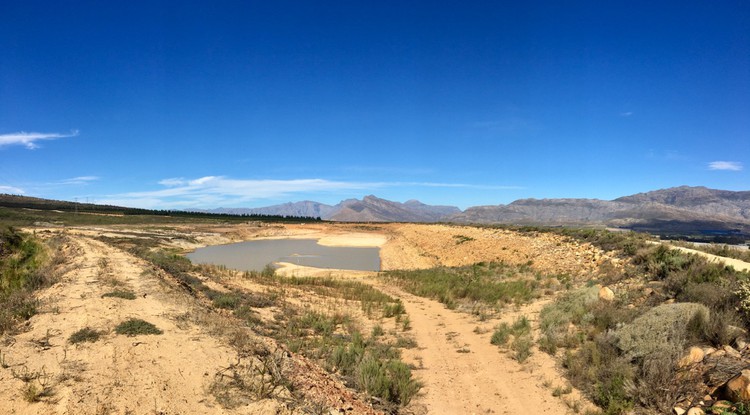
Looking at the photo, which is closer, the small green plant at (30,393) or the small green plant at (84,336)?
the small green plant at (30,393)

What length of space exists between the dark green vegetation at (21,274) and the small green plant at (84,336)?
54.8 inches

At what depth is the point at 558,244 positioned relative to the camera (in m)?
26.6

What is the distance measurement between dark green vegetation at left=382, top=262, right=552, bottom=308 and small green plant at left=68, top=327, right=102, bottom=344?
1190 centimetres

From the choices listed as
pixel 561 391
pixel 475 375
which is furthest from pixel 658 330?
pixel 475 375

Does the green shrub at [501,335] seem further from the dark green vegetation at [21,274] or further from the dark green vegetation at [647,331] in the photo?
the dark green vegetation at [21,274]

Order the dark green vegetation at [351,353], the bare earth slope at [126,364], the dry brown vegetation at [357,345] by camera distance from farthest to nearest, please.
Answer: the dark green vegetation at [351,353] < the dry brown vegetation at [357,345] < the bare earth slope at [126,364]

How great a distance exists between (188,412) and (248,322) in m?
5.55

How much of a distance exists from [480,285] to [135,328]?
577 inches

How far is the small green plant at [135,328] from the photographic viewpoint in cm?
748

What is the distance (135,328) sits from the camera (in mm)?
7672

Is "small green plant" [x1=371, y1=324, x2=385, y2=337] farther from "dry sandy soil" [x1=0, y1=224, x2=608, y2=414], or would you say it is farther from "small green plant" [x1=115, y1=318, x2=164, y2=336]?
"small green plant" [x1=115, y1=318, x2=164, y2=336]

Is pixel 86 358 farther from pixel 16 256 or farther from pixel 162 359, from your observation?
pixel 16 256

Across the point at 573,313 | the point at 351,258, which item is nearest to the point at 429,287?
the point at 573,313

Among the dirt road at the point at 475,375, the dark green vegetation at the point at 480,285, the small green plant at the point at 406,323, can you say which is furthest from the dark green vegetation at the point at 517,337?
the dark green vegetation at the point at 480,285
